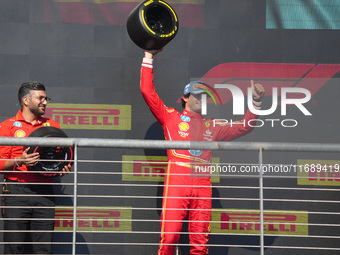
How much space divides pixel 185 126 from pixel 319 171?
1309mm

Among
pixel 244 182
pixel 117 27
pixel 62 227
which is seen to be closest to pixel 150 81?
pixel 117 27

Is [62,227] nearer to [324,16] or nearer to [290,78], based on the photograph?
[290,78]

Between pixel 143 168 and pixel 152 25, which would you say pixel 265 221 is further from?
pixel 152 25

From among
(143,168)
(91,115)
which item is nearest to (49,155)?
(91,115)

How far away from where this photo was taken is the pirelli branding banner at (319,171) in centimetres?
376

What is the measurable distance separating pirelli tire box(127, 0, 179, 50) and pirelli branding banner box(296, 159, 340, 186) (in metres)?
1.69

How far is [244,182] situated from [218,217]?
1.27 feet

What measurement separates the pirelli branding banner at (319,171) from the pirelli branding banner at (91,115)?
1620 mm

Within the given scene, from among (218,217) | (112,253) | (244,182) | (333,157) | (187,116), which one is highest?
(187,116)

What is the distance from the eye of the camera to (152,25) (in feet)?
10.7

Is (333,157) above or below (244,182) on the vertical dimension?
above

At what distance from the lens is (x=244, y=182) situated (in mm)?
3787

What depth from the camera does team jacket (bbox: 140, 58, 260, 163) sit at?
3275 millimetres

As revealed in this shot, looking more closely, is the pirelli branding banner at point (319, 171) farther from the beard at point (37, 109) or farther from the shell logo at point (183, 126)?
the beard at point (37, 109)
